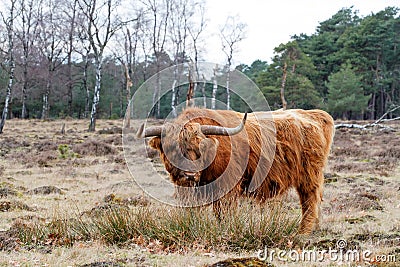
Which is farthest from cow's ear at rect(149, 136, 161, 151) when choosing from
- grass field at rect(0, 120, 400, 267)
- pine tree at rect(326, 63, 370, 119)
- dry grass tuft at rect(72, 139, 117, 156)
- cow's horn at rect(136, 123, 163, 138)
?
pine tree at rect(326, 63, 370, 119)

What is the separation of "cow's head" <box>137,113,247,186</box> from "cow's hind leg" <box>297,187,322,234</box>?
164cm

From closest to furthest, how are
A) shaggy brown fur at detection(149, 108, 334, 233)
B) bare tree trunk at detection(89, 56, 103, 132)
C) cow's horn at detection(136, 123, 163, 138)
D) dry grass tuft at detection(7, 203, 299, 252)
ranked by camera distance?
dry grass tuft at detection(7, 203, 299, 252) < shaggy brown fur at detection(149, 108, 334, 233) < cow's horn at detection(136, 123, 163, 138) < bare tree trunk at detection(89, 56, 103, 132)

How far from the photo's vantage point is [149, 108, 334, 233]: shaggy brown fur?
572cm

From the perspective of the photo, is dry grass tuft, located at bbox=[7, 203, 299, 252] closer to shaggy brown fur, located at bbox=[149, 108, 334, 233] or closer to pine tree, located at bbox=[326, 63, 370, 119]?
shaggy brown fur, located at bbox=[149, 108, 334, 233]

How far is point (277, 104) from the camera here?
3803 centimetres

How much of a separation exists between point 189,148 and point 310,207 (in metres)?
2.20

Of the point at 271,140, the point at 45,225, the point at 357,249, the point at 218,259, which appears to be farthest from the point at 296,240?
the point at 45,225

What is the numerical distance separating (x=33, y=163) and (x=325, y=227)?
1013cm

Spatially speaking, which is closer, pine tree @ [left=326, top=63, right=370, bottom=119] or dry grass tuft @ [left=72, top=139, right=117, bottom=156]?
dry grass tuft @ [left=72, top=139, right=117, bottom=156]

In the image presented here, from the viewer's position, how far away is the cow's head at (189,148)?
5.59 m

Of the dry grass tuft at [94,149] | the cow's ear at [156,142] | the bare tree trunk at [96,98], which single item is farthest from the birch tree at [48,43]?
the cow's ear at [156,142]

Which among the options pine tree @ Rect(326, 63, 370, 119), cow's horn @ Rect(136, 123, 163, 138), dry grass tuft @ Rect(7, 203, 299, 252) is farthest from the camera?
pine tree @ Rect(326, 63, 370, 119)

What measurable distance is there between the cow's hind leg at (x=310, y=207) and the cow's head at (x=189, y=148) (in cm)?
164

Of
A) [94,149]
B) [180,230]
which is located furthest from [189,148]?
[94,149]
